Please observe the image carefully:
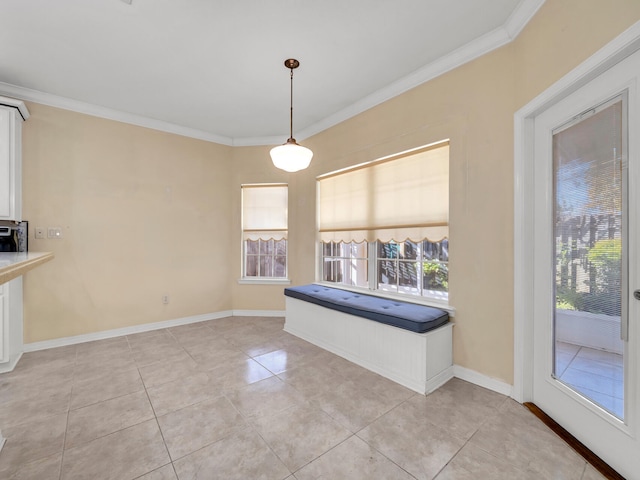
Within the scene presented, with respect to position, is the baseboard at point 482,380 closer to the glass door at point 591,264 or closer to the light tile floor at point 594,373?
the glass door at point 591,264

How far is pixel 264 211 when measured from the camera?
4.72 m

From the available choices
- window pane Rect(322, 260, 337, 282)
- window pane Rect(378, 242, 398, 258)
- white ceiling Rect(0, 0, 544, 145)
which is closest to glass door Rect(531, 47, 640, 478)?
white ceiling Rect(0, 0, 544, 145)

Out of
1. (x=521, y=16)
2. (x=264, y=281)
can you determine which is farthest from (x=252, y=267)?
(x=521, y=16)

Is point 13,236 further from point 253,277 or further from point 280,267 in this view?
point 280,267

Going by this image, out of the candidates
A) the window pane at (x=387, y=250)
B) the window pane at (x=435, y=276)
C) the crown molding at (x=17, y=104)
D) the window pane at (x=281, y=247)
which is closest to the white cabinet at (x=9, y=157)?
the crown molding at (x=17, y=104)

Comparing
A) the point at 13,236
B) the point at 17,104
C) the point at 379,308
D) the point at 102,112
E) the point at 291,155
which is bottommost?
the point at 379,308

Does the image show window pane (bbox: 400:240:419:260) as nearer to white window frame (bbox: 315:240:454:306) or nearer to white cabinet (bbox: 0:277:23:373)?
white window frame (bbox: 315:240:454:306)

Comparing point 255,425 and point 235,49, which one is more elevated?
point 235,49

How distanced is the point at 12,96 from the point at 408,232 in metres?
4.68

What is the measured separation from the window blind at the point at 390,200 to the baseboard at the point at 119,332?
224 centimetres

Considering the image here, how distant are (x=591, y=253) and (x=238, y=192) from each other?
437 cm

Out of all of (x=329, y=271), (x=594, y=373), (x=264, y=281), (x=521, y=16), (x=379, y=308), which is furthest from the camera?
(x=264, y=281)

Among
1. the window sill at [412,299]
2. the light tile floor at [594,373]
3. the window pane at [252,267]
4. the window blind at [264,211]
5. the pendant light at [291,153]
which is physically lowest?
the light tile floor at [594,373]

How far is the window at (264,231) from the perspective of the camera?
468 centimetres
